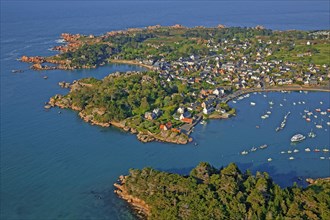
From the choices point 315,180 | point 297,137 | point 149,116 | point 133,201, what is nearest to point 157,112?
point 149,116

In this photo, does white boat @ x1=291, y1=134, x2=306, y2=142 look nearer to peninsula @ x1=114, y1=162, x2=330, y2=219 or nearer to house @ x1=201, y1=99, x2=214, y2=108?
peninsula @ x1=114, y1=162, x2=330, y2=219

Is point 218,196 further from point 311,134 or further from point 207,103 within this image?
point 207,103

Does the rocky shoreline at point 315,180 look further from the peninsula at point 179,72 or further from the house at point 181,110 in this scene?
the house at point 181,110

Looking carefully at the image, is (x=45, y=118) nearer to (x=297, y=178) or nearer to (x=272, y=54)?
(x=297, y=178)

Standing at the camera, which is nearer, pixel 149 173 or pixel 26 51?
pixel 149 173

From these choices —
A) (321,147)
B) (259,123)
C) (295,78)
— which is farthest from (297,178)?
(295,78)

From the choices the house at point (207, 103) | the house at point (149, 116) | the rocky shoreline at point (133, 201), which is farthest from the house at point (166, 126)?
the rocky shoreline at point (133, 201)

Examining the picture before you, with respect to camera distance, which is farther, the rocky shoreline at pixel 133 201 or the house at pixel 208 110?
the house at pixel 208 110
